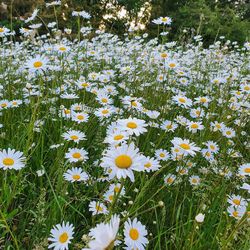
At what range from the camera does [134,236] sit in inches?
44.0

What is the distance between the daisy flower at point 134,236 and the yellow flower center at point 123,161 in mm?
215

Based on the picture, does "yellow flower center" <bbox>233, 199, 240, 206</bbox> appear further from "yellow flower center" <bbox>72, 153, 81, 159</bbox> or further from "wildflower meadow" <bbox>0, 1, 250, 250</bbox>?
"yellow flower center" <bbox>72, 153, 81, 159</bbox>

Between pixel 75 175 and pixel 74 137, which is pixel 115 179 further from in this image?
pixel 74 137

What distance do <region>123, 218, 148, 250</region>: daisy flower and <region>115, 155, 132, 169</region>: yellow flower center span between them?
215 millimetres

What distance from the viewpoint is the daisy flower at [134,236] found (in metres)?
1.07

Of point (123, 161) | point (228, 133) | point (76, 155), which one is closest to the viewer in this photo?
point (123, 161)

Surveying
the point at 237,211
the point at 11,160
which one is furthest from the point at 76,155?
the point at 237,211

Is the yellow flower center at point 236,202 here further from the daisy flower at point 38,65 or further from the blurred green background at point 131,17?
the blurred green background at point 131,17

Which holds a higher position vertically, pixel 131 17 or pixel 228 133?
pixel 131 17

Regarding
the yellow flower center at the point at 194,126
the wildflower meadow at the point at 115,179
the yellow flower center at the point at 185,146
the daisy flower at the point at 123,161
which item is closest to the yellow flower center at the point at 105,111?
the wildflower meadow at the point at 115,179

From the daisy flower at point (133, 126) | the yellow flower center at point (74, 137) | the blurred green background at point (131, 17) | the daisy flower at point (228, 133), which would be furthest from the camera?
the blurred green background at point (131, 17)

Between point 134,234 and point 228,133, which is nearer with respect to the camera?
point 134,234

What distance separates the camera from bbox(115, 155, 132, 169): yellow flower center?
941 millimetres

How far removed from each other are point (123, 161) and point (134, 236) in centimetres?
30
